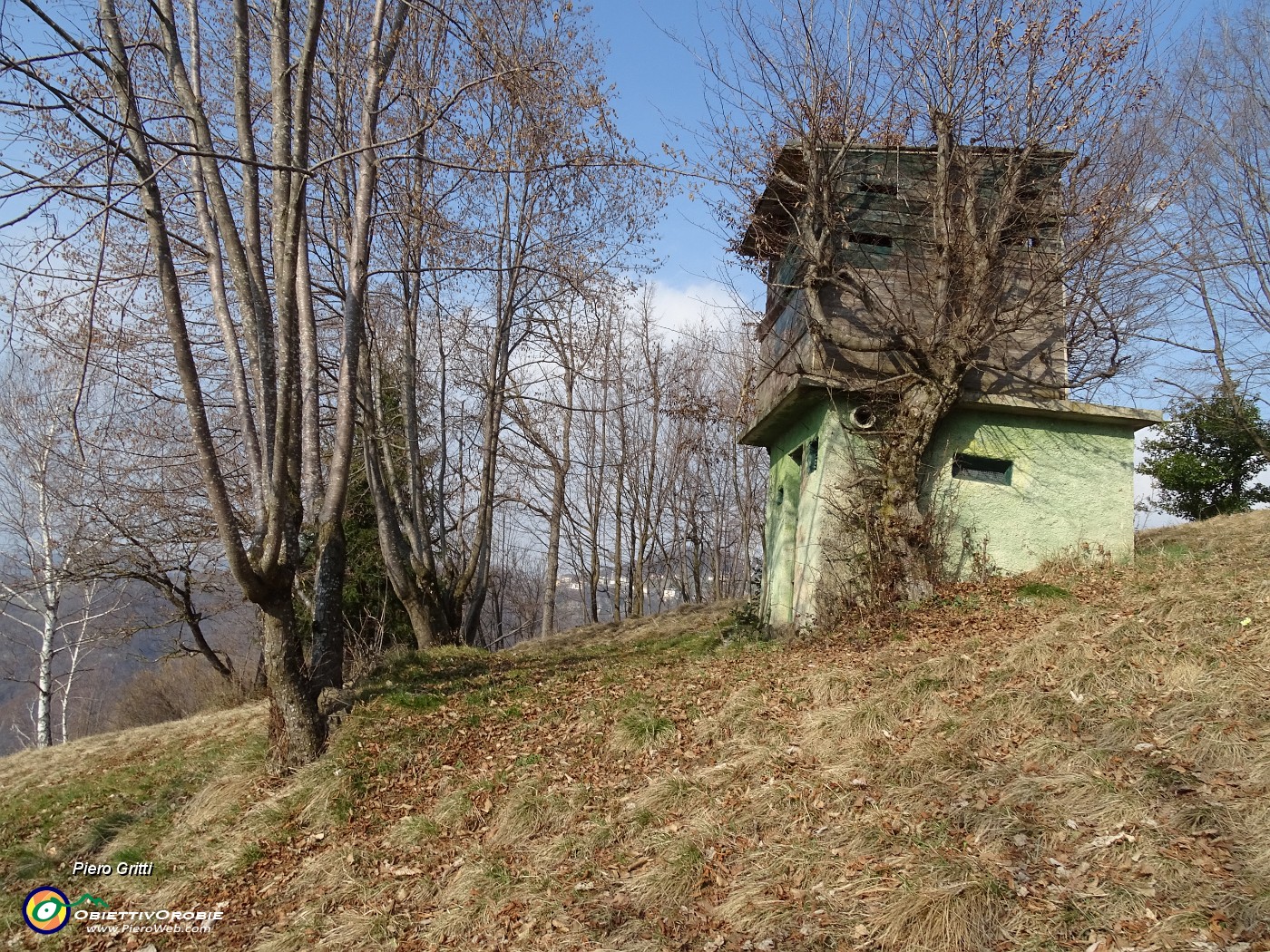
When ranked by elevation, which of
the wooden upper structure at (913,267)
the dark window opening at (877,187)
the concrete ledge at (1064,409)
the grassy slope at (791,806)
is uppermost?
the dark window opening at (877,187)

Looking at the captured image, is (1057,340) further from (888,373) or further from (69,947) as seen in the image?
(69,947)

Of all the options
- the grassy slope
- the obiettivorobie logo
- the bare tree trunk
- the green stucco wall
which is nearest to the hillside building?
the green stucco wall

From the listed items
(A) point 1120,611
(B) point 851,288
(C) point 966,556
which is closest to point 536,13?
(B) point 851,288

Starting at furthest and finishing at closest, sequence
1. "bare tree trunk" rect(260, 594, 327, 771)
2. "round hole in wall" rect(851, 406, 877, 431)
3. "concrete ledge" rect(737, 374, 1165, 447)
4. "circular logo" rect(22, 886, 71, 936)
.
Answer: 1. "round hole in wall" rect(851, 406, 877, 431)
2. "concrete ledge" rect(737, 374, 1165, 447)
3. "bare tree trunk" rect(260, 594, 327, 771)
4. "circular logo" rect(22, 886, 71, 936)

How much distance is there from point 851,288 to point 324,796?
725 centimetres

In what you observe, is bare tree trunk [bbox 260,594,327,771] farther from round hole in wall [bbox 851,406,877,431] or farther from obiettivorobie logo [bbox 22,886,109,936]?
round hole in wall [bbox 851,406,877,431]

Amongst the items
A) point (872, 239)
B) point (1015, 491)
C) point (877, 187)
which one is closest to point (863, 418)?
point (1015, 491)

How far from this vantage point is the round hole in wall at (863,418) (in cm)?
935

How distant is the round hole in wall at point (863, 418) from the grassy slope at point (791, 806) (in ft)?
7.46

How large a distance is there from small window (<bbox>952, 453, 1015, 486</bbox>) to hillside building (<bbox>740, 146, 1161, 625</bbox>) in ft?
0.05

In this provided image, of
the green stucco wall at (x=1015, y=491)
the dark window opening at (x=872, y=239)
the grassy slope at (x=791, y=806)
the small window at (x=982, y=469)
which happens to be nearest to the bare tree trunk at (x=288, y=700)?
the grassy slope at (x=791, y=806)

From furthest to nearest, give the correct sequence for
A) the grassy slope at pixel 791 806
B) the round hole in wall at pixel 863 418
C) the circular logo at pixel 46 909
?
1. the round hole in wall at pixel 863 418
2. the circular logo at pixel 46 909
3. the grassy slope at pixel 791 806

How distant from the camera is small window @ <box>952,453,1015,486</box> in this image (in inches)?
368

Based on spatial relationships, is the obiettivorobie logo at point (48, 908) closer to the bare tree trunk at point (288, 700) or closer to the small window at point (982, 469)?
the bare tree trunk at point (288, 700)
